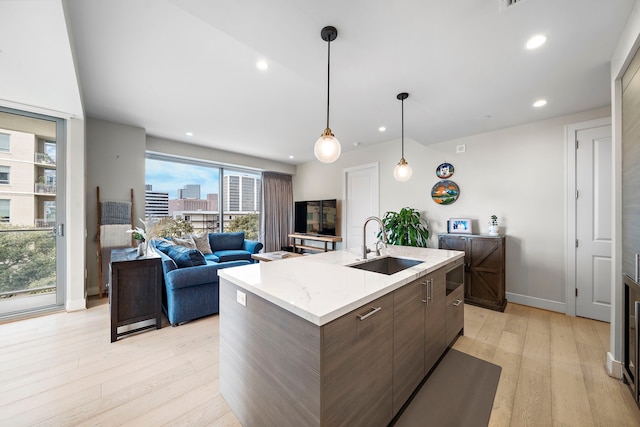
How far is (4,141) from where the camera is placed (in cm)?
277

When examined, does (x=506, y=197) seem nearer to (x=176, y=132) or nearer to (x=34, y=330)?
(x=176, y=132)

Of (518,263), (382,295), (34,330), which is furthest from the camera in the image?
(518,263)

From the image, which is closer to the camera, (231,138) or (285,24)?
(285,24)

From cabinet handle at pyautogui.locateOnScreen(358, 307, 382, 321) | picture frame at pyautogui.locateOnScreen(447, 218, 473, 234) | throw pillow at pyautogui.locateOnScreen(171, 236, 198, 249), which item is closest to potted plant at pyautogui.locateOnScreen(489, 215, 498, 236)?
picture frame at pyautogui.locateOnScreen(447, 218, 473, 234)

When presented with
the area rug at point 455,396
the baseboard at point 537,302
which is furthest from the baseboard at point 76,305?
the baseboard at point 537,302

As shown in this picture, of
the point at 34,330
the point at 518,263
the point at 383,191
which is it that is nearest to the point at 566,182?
the point at 518,263

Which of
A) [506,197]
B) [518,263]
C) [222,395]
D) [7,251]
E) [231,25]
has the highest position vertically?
[231,25]

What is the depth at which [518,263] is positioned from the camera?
3373 mm

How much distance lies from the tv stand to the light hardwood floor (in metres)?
3.00

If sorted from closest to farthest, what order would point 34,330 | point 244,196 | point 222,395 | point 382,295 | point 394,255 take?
1. point 382,295
2. point 222,395
3. point 394,255
4. point 34,330
5. point 244,196

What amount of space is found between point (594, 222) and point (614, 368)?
5.80ft

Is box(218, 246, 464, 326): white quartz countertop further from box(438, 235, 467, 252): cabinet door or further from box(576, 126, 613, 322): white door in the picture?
box(576, 126, 613, 322): white door

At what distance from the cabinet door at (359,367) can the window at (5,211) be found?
406cm

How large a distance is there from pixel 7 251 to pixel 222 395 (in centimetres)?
323
